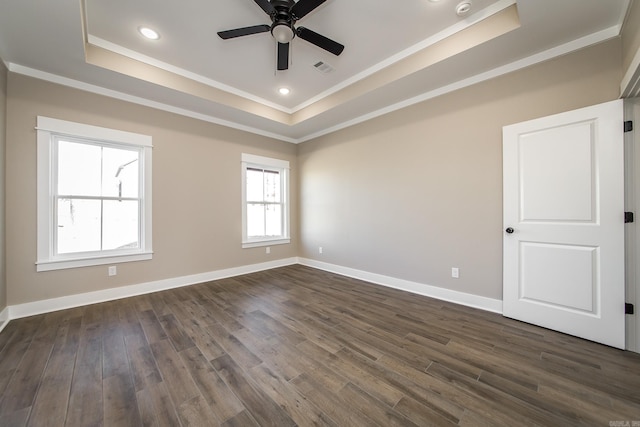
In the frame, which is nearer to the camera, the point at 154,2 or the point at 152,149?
the point at 154,2

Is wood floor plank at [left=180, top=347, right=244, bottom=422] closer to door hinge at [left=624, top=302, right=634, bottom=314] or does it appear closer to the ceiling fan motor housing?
the ceiling fan motor housing

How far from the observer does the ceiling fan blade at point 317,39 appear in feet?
7.25

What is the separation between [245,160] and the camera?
4539 mm

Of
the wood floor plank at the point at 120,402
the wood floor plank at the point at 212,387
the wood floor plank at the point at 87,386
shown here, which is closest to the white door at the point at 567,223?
the wood floor plank at the point at 212,387

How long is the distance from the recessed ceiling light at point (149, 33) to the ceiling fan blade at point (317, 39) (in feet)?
5.32

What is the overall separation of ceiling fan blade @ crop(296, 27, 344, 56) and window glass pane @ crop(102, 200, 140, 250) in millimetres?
3191

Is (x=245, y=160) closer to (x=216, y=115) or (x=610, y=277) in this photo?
(x=216, y=115)

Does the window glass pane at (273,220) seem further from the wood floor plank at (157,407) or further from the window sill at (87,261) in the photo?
the wood floor plank at (157,407)

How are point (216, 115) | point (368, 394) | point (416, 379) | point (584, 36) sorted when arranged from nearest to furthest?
point (368, 394)
point (416, 379)
point (584, 36)
point (216, 115)

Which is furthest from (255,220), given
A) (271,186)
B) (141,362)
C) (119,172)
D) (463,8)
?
(463,8)

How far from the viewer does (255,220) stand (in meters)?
4.82

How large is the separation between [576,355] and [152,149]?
5.31 m

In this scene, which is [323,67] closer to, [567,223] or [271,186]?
[271,186]

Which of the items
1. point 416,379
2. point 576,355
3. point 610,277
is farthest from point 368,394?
point 610,277
